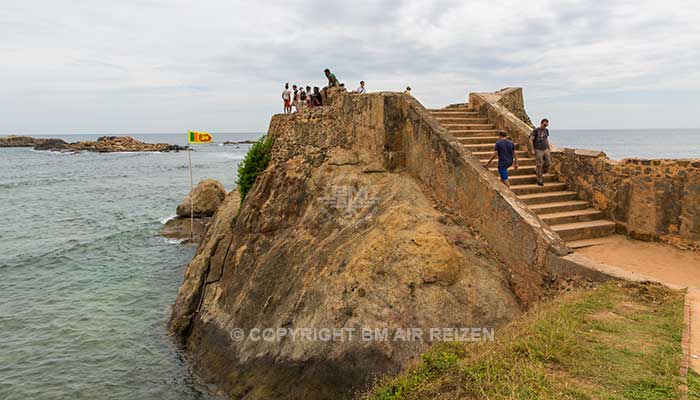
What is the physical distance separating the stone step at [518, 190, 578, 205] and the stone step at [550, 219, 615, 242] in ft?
2.90

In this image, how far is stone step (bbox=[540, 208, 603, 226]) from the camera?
9539 mm

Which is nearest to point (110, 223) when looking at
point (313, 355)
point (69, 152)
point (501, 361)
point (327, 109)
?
point (327, 109)

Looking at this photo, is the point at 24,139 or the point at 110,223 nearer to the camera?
the point at 110,223

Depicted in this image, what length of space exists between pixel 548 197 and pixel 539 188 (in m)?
0.37

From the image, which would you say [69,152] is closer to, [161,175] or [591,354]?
[161,175]

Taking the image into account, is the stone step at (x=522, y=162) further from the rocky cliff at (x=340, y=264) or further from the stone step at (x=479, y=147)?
the rocky cliff at (x=340, y=264)

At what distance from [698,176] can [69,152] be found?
11555 centimetres

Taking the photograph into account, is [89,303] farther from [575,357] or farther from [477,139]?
[575,357]

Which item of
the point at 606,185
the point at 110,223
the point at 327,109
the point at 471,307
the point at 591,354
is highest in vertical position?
the point at 327,109

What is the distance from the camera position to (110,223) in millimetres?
28719

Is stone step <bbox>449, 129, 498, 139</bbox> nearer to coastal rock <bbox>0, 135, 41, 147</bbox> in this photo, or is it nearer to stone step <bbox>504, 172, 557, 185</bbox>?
stone step <bbox>504, 172, 557, 185</bbox>

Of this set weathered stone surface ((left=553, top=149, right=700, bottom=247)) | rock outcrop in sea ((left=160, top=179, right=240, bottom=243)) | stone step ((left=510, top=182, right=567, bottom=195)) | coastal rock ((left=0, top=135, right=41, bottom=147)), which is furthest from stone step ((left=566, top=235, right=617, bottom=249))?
coastal rock ((left=0, top=135, right=41, bottom=147))

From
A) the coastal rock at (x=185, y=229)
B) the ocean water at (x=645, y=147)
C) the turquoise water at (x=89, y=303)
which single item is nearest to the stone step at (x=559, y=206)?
the turquoise water at (x=89, y=303)

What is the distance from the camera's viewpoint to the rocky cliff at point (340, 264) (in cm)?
828
